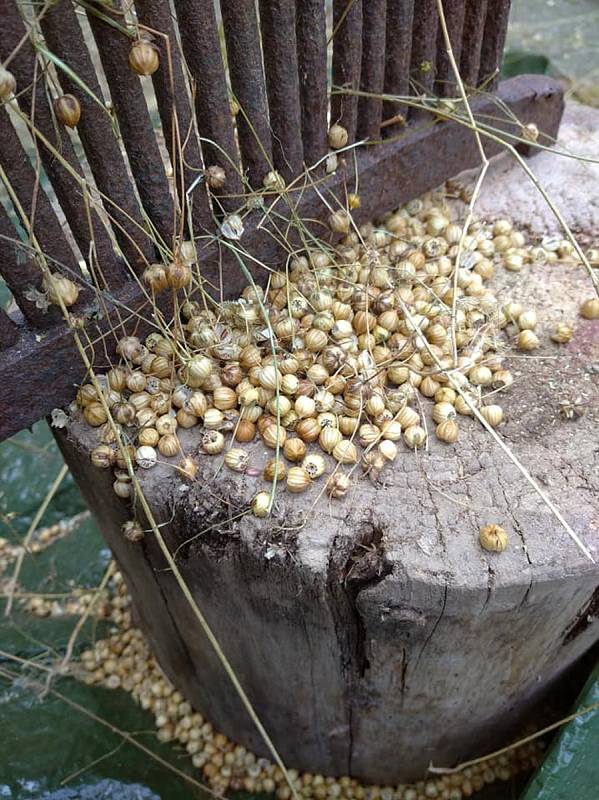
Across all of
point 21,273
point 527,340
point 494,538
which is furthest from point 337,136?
point 494,538

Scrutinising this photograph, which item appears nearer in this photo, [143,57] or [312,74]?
[143,57]

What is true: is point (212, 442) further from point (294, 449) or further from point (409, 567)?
point (409, 567)

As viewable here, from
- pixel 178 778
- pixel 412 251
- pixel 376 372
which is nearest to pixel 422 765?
pixel 178 778

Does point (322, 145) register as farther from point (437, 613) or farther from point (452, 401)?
point (437, 613)

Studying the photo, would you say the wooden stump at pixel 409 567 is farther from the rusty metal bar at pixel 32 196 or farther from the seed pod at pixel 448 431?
the rusty metal bar at pixel 32 196

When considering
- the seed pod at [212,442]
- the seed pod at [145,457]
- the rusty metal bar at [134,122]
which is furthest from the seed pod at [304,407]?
the rusty metal bar at [134,122]

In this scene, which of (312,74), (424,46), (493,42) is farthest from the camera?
(493,42)

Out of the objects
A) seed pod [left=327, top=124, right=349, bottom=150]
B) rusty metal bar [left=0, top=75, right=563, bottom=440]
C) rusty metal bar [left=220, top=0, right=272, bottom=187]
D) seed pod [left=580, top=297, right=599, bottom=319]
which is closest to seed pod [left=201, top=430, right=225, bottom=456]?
rusty metal bar [left=0, top=75, right=563, bottom=440]
